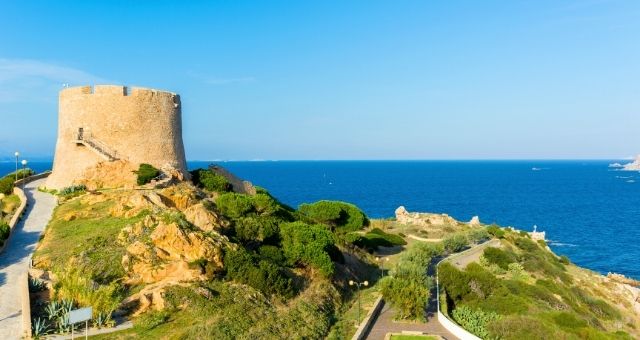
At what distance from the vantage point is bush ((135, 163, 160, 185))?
3578 cm

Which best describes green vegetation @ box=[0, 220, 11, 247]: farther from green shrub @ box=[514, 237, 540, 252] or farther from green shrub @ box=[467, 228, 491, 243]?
green shrub @ box=[514, 237, 540, 252]

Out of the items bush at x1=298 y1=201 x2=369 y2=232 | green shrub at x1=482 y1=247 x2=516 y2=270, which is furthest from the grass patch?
green shrub at x1=482 y1=247 x2=516 y2=270

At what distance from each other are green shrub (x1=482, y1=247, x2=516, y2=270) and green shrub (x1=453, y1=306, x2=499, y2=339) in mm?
17452

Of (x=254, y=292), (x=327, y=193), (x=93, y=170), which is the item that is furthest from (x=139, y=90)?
(x=327, y=193)

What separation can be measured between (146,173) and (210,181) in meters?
6.93

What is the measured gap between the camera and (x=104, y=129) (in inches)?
1492

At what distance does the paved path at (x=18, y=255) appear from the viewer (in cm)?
1803

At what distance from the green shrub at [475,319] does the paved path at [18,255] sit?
65.4 feet


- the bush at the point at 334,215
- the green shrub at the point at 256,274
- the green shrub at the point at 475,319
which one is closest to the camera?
the green shrub at the point at 256,274

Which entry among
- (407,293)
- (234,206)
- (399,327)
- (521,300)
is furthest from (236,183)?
(521,300)

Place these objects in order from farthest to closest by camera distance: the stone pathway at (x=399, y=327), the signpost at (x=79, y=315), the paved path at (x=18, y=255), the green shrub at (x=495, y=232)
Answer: the green shrub at (x=495, y=232)
the stone pathway at (x=399, y=327)
the paved path at (x=18, y=255)
the signpost at (x=79, y=315)

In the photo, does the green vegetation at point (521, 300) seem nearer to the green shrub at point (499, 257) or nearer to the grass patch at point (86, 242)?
the green shrub at point (499, 257)

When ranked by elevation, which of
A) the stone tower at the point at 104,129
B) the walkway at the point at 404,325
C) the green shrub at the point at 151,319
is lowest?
the walkway at the point at 404,325

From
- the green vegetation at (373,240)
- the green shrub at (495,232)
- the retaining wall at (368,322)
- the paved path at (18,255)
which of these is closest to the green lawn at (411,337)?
the retaining wall at (368,322)
